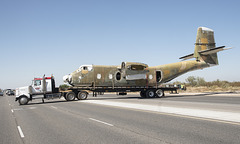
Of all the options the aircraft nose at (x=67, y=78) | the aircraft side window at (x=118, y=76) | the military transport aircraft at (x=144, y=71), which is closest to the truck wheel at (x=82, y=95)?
the military transport aircraft at (x=144, y=71)

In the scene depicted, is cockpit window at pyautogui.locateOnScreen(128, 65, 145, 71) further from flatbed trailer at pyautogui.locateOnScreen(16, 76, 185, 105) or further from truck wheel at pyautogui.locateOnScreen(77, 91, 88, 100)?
truck wheel at pyautogui.locateOnScreen(77, 91, 88, 100)

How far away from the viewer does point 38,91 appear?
77.1ft

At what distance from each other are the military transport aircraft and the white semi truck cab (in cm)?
266

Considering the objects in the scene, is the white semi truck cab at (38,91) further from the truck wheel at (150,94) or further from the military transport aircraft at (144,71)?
the truck wheel at (150,94)

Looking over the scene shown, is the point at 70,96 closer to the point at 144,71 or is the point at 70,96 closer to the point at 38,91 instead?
the point at 38,91

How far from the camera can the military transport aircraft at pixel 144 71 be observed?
26.2 m

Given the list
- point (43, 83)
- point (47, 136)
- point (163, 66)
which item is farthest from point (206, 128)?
→ point (163, 66)

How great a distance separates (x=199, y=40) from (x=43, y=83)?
22.4 m

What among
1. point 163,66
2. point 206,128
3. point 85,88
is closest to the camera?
point 206,128

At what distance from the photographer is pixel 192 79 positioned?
206 feet

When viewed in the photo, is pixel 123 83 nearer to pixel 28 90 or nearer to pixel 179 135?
pixel 28 90

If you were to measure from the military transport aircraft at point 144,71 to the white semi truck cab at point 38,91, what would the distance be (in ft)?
8.74

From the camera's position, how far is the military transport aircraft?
26250 millimetres

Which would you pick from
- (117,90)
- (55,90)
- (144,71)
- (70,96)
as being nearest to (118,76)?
(117,90)
